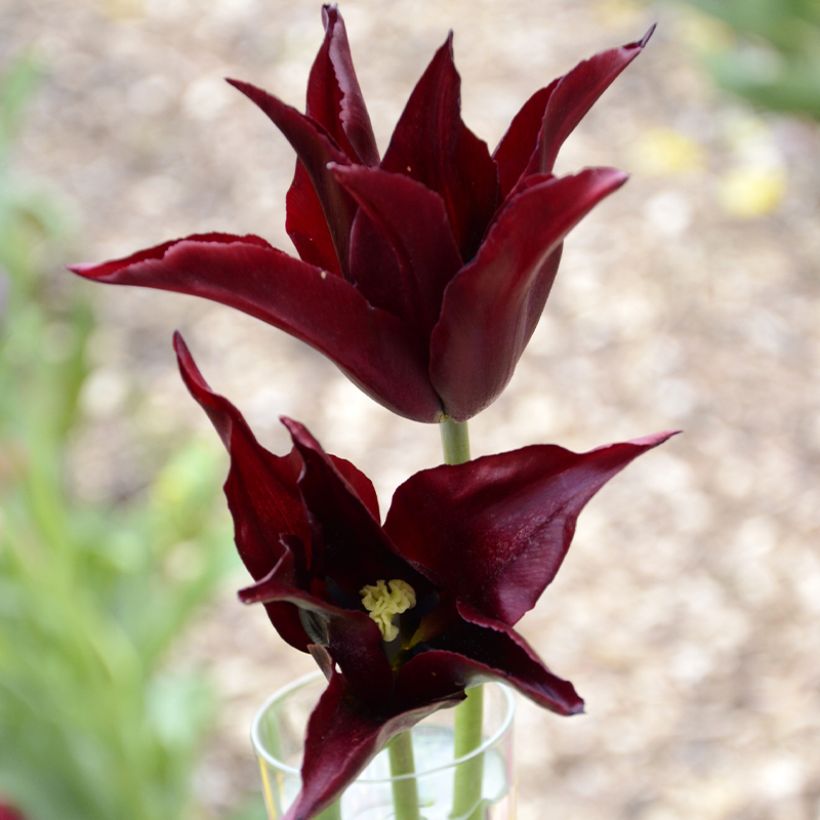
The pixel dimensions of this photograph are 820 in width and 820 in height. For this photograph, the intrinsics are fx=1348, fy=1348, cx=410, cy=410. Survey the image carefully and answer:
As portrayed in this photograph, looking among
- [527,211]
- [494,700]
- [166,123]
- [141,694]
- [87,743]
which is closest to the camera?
[527,211]

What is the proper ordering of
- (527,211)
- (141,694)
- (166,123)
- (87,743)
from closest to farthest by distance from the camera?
(527,211) < (87,743) < (141,694) < (166,123)

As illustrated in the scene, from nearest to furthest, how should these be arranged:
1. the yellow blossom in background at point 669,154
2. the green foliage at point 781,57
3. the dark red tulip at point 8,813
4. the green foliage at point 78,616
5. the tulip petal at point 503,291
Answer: the tulip petal at point 503,291, the dark red tulip at point 8,813, the green foliage at point 78,616, the green foliage at point 781,57, the yellow blossom in background at point 669,154

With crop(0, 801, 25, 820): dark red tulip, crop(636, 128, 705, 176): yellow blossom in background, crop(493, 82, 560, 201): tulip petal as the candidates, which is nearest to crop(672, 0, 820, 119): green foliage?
crop(636, 128, 705, 176): yellow blossom in background

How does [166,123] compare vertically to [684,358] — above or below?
above

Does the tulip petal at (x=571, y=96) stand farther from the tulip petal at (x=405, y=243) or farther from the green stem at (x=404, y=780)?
the green stem at (x=404, y=780)

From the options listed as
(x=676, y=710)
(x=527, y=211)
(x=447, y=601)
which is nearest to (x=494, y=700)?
(x=447, y=601)

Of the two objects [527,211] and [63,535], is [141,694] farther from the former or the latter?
[527,211]

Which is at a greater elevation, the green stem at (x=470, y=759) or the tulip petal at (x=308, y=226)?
the tulip petal at (x=308, y=226)

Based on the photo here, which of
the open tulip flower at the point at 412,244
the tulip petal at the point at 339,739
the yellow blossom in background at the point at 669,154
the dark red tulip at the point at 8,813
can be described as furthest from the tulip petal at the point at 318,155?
the yellow blossom in background at the point at 669,154

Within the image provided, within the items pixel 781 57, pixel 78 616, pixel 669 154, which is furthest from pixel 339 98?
pixel 669 154
